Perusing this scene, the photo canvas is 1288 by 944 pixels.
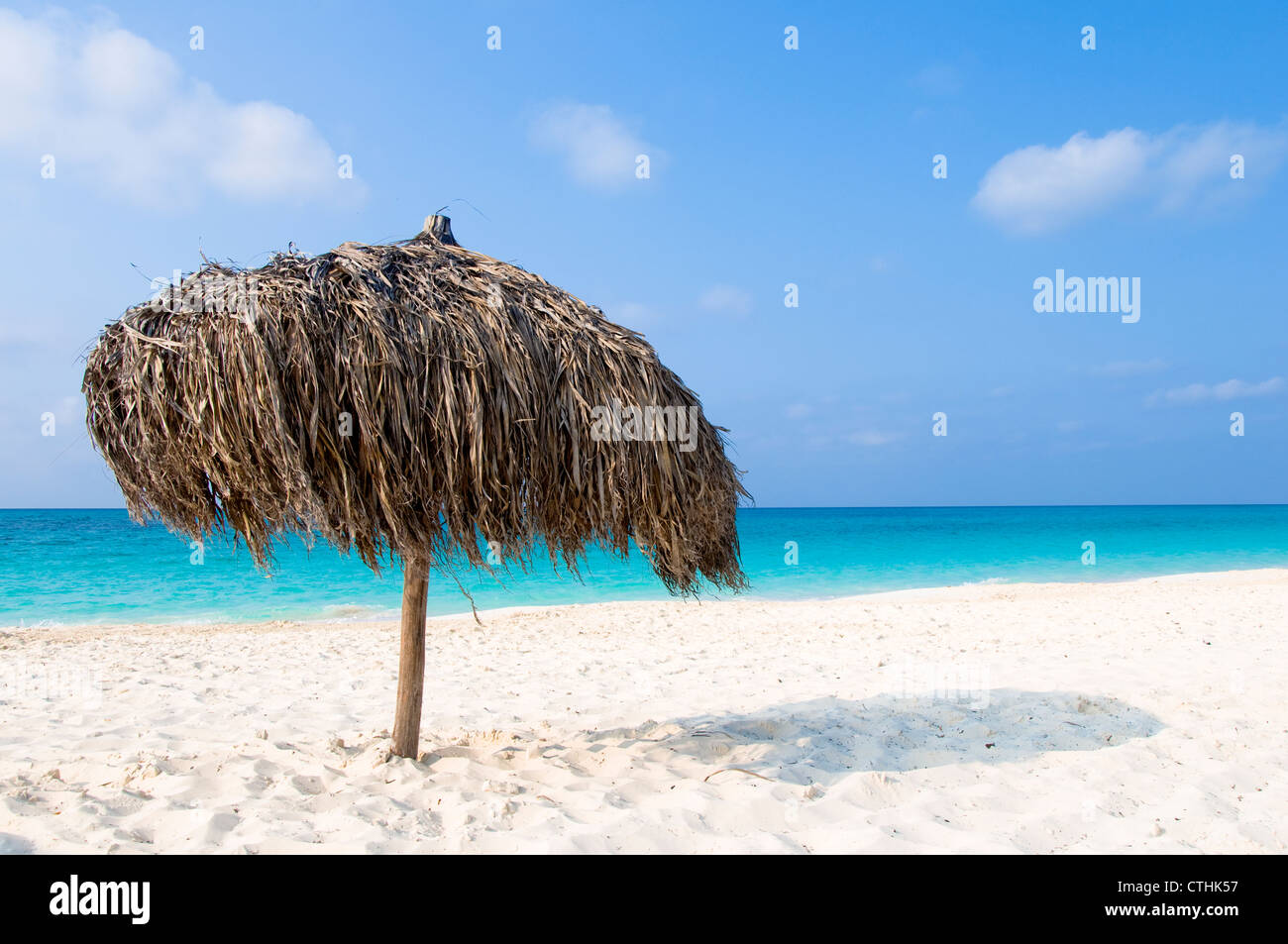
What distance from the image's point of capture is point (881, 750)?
167 inches

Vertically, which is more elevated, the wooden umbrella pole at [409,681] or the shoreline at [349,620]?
the wooden umbrella pole at [409,681]

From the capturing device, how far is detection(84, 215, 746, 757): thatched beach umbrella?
9.48 feet

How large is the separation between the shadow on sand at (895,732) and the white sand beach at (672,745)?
0.03 meters

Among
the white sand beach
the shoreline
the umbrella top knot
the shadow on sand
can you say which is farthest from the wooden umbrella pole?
the shoreline

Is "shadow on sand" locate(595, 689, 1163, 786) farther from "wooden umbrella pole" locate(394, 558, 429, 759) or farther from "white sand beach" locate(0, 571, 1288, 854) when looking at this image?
"wooden umbrella pole" locate(394, 558, 429, 759)

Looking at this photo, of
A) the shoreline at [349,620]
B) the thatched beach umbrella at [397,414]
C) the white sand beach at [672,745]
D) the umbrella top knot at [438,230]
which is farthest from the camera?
the shoreline at [349,620]

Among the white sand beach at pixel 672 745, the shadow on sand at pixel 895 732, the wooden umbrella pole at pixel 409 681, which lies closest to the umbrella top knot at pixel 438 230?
the wooden umbrella pole at pixel 409 681

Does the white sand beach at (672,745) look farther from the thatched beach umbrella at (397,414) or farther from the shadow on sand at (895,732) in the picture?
the thatched beach umbrella at (397,414)

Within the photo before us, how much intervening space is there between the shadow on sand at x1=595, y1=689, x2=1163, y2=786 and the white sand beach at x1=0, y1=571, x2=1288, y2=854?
0.03 metres

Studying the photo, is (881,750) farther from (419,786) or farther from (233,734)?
(233,734)

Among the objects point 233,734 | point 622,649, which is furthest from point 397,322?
point 622,649

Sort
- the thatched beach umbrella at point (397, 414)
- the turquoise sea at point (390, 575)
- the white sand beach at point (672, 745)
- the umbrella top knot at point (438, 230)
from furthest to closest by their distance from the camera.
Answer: the turquoise sea at point (390, 575) → the umbrella top knot at point (438, 230) → the white sand beach at point (672, 745) → the thatched beach umbrella at point (397, 414)

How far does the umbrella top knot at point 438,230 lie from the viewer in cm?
376

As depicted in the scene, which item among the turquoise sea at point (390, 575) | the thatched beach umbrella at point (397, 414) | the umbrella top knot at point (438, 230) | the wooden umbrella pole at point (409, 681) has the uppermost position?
the umbrella top knot at point (438, 230)
